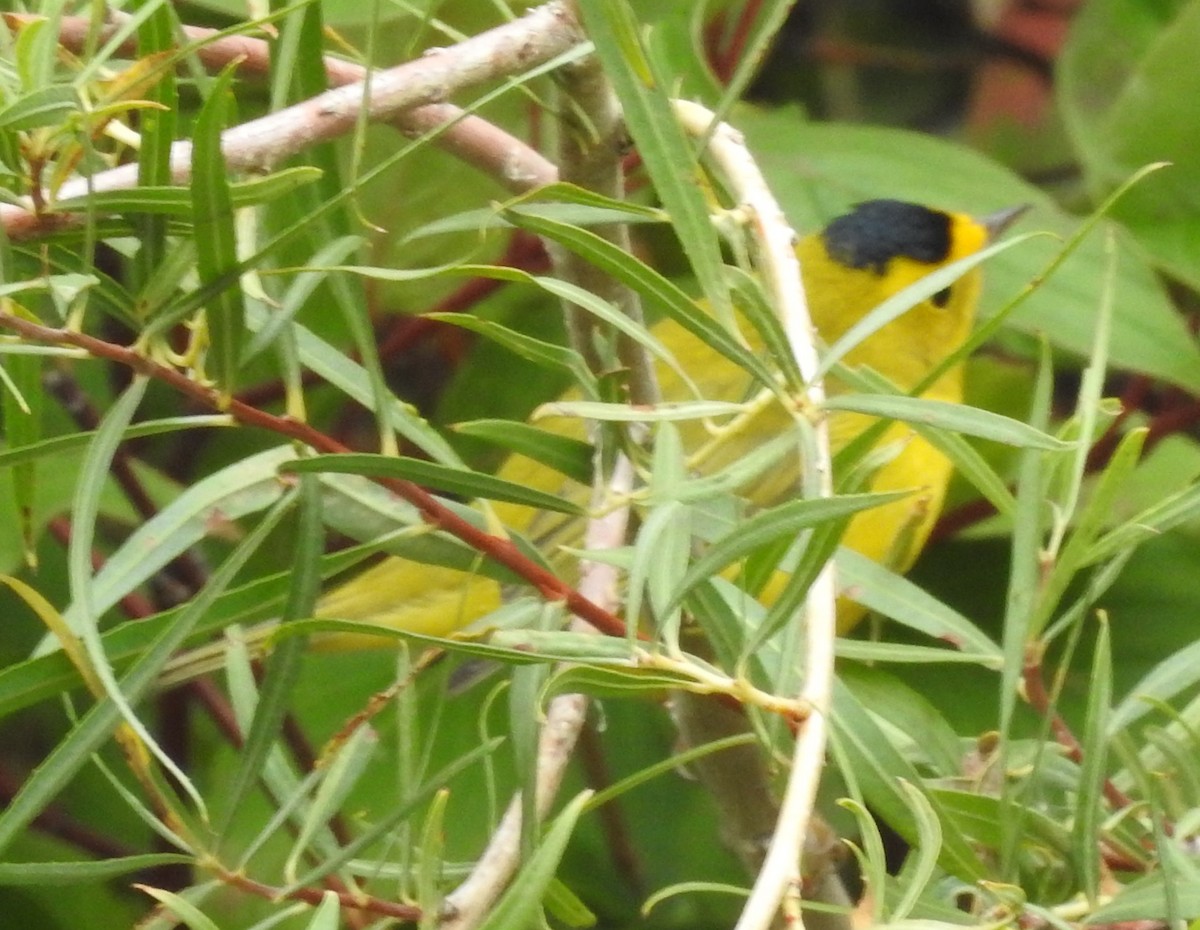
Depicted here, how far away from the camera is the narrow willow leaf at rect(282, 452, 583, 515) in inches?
12.7

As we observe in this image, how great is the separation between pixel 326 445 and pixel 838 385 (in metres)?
0.56

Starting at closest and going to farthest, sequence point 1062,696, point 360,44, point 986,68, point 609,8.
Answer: point 609,8, point 360,44, point 1062,696, point 986,68

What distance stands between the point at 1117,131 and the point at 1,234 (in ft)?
2.87

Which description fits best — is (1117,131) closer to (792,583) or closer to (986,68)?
Result: (792,583)

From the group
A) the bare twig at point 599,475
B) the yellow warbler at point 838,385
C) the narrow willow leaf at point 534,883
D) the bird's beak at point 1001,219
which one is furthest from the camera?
the bird's beak at point 1001,219

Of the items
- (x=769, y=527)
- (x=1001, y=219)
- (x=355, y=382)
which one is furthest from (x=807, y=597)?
(x=1001, y=219)

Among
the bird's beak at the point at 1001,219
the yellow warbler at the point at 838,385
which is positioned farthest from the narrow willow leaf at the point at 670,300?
the bird's beak at the point at 1001,219

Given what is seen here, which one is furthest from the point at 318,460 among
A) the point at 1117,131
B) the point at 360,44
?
the point at 1117,131

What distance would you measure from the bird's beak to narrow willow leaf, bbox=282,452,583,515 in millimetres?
765

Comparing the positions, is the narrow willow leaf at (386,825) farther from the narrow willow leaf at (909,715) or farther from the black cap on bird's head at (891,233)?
the black cap on bird's head at (891,233)

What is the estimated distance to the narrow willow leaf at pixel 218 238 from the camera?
0.93 feet

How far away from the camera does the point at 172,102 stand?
0.31 meters

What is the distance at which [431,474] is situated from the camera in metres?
0.34

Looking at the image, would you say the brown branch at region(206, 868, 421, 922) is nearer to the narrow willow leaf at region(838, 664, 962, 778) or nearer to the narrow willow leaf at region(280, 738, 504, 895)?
the narrow willow leaf at region(280, 738, 504, 895)
